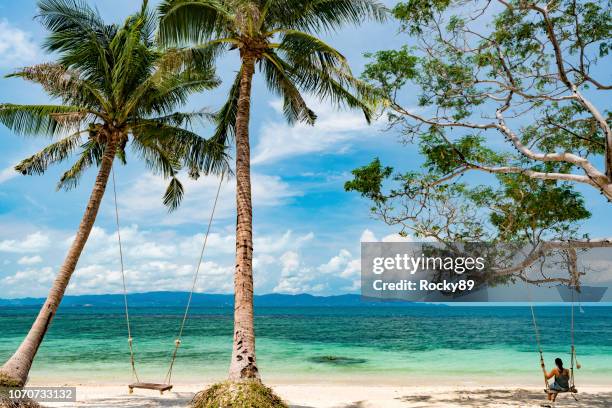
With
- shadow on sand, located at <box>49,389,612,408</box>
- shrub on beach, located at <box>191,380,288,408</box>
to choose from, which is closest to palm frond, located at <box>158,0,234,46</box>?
shrub on beach, located at <box>191,380,288,408</box>

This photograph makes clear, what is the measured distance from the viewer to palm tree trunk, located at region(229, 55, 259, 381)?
304 inches

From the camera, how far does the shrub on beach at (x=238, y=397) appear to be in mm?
7012

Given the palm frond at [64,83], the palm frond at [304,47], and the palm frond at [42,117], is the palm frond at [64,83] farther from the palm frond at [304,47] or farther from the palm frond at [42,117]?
the palm frond at [304,47]

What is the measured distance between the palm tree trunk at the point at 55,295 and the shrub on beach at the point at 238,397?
341 cm

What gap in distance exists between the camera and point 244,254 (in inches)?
323

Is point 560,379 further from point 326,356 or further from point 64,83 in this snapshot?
point 326,356

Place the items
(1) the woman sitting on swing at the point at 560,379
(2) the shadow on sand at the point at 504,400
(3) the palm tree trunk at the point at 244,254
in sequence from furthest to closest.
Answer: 1. (2) the shadow on sand at the point at 504,400
2. (1) the woman sitting on swing at the point at 560,379
3. (3) the palm tree trunk at the point at 244,254

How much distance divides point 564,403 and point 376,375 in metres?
10.5

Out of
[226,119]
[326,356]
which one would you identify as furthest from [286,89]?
[326,356]

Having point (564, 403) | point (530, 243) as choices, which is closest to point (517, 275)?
point (530, 243)

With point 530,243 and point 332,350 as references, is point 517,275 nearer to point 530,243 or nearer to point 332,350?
point 530,243

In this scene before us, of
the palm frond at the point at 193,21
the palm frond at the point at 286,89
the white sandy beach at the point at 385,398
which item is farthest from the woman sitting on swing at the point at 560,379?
the palm frond at the point at 193,21

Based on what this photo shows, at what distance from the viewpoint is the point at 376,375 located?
20.9 m

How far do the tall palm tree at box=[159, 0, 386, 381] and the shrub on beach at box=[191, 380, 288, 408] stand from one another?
258 mm
